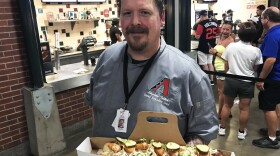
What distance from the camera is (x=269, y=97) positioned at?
3.15 m

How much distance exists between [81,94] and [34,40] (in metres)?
1.16

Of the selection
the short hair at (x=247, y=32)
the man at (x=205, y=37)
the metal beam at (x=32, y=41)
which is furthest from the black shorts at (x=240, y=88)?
the metal beam at (x=32, y=41)

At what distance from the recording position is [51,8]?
18.0 ft

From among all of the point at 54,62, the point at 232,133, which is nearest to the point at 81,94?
the point at 54,62

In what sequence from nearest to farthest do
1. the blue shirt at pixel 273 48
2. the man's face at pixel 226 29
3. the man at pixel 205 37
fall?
1. the blue shirt at pixel 273 48
2. the man's face at pixel 226 29
3. the man at pixel 205 37

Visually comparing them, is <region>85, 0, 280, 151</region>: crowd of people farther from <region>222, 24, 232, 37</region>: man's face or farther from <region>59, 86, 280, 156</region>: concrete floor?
<region>222, 24, 232, 37</region>: man's face

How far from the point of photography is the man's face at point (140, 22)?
1171 mm

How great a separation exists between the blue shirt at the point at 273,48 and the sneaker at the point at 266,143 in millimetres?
832

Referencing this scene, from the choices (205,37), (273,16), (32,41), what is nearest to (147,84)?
(32,41)

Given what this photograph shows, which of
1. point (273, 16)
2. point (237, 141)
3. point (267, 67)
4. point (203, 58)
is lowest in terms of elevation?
point (237, 141)

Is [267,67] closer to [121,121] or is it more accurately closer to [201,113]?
[201,113]

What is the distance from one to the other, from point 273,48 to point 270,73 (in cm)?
34

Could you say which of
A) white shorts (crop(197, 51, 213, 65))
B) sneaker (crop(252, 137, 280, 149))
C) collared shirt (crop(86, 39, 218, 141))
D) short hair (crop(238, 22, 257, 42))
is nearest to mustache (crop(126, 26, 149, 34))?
collared shirt (crop(86, 39, 218, 141))

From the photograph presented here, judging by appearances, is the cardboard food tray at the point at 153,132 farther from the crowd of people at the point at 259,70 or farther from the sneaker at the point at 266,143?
the sneaker at the point at 266,143
